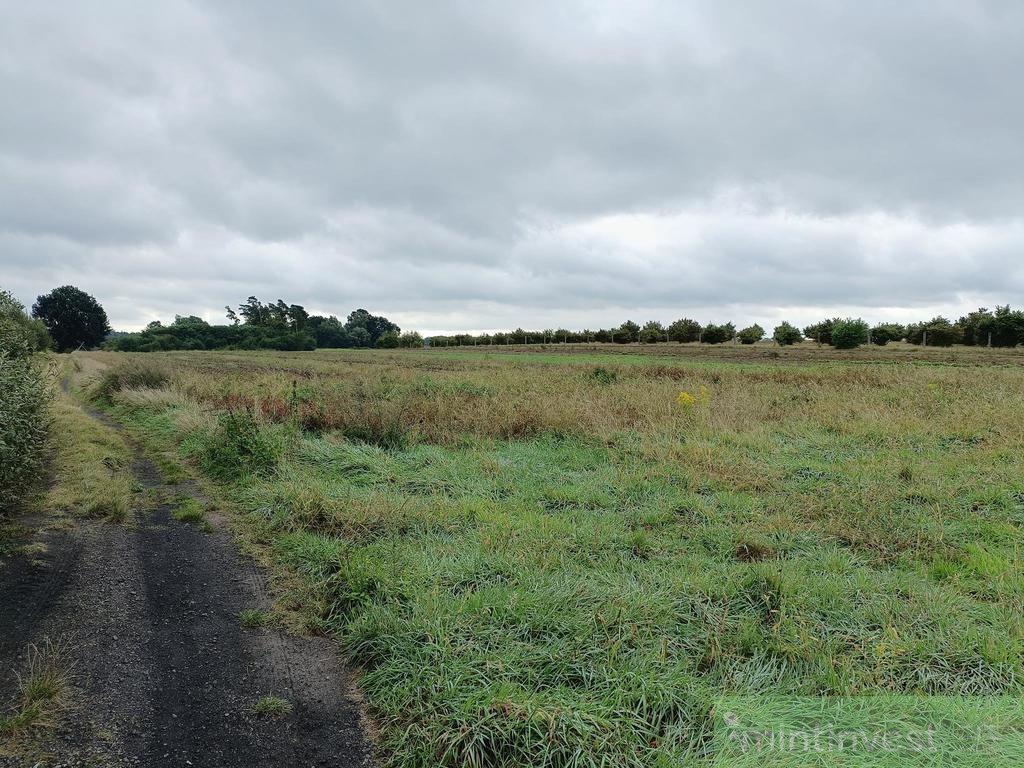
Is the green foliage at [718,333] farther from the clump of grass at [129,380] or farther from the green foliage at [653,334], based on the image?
the clump of grass at [129,380]

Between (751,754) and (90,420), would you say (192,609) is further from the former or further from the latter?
(90,420)

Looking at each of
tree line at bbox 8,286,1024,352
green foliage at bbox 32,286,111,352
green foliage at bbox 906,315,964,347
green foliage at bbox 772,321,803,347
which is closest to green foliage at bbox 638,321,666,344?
tree line at bbox 8,286,1024,352

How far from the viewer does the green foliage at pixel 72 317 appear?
7950 centimetres

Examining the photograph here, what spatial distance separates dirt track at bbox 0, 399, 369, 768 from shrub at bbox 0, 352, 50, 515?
1610 mm

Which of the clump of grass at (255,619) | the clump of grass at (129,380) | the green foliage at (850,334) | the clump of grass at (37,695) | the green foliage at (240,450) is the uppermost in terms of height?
the green foliage at (850,334)

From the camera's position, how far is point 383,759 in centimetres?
294

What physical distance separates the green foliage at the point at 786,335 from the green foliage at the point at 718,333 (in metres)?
4.61

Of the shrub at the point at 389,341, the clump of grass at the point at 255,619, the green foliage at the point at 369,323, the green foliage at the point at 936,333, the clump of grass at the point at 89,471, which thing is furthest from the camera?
the green foliage at the point at 369,323

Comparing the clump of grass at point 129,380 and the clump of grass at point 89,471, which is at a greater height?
the clump of grass at point 129,380

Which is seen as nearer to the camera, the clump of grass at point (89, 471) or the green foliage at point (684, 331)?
the clump of grass at point (89, 471)

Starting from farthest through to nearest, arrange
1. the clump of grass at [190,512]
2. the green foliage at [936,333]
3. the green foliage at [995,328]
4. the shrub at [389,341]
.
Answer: the shrub at [389,341], the green foliage at [936,333], the green foliage at [995,328], the clump of grass at [190,512]

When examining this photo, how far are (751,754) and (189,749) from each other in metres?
3.02

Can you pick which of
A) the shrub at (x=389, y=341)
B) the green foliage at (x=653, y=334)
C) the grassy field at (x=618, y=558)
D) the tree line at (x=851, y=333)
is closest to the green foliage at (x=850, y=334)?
the tree line at (x=851, y=333)

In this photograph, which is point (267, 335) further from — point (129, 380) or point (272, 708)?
point (272, 708)
